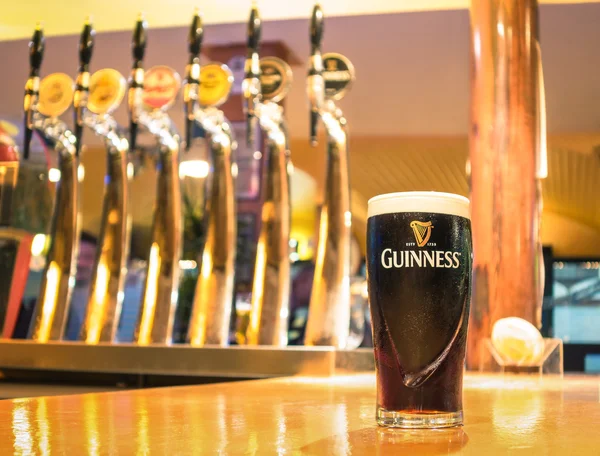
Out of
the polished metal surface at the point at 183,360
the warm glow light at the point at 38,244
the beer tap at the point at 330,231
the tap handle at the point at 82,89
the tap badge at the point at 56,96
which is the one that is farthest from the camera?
the warm glow light at the point at 38,244

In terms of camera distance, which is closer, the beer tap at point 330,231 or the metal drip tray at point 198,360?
the metal drip tray at point 198,360

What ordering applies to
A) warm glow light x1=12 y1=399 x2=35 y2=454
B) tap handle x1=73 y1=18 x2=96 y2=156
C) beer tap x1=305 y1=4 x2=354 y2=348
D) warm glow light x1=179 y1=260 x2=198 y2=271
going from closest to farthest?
warm glow light x1=12 y1=399 x2=35 y2=454 < beer tap x1=305 y1=4 x2=354 y2=348 < tap handle x1=73 y1=18 x2=96 y2=156 < warm glow light x1=179 y1=260 x2=198 y2=271

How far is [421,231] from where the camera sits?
51 centimetres

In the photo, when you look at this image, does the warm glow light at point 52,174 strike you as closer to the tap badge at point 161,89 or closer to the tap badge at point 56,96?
the tap badge at point 56,96

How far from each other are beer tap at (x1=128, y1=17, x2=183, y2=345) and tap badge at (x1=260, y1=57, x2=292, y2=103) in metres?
0.21

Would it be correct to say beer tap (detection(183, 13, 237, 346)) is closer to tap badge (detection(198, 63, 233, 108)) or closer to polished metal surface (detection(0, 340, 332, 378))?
tap badge (detection(198, 63, 233, 108))

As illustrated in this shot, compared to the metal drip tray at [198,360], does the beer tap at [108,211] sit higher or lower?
higher

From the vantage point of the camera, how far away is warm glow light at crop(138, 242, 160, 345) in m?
1.71

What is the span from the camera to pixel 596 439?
425 mm

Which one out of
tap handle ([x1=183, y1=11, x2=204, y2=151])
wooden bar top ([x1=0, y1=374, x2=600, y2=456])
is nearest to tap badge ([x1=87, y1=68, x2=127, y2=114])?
tap handle ([x1=183, y1=11, x2=204, y2=151])

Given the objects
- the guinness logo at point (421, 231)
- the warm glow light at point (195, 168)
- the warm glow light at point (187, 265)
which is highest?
the warm glow light at point (195, 168)

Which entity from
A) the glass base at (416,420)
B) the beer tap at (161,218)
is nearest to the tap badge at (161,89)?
the beer tap at (161,218)

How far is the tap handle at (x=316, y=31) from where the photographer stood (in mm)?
1726

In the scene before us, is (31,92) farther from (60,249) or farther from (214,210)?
(214,210)
